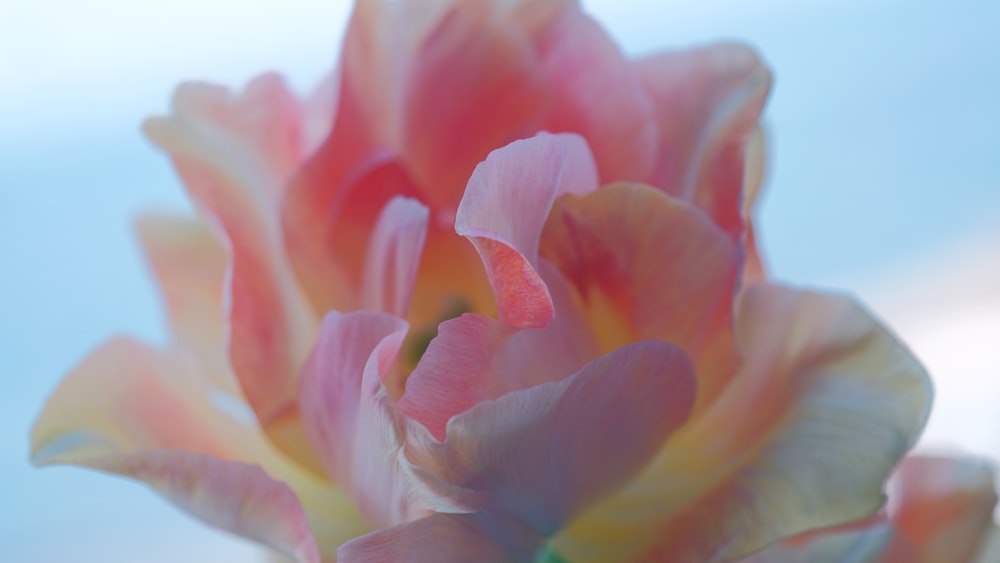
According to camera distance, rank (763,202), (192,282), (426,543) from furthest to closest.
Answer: (763,202) → (192,282) → (426,543)

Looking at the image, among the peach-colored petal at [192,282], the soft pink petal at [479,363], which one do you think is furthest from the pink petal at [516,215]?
the peach-colored petal at [192,282]

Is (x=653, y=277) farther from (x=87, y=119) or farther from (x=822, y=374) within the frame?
(x=87, y=119)

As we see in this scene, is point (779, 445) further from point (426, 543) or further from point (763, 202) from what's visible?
point (763, 202)

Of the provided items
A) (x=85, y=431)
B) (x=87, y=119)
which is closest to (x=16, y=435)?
(x=87, y=119)

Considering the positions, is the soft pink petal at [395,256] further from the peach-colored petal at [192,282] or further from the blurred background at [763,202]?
the blurred background at [763,202]

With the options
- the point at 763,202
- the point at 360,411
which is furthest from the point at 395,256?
the point at 763,202

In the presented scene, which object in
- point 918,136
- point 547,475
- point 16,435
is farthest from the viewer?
point 918,136
